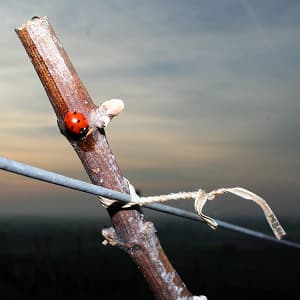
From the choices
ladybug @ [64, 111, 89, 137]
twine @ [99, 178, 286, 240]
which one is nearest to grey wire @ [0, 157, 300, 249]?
twine @ [99, 178, 286, 240]

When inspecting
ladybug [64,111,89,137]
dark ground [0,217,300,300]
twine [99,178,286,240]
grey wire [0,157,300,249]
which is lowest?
grey wire [0,157,300,249]

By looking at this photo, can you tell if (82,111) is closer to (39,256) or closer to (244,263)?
→ (244,263)

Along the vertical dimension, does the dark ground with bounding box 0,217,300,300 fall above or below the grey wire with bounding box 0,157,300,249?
above

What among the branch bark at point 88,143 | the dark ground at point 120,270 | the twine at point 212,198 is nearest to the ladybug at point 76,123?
the branch bark at point 88,143

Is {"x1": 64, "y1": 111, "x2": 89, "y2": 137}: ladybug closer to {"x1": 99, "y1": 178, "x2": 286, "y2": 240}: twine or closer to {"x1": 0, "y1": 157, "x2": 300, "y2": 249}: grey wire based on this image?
{"x1": 0, "y1": 157, "x2": 300, "y2": 249}: grey wire

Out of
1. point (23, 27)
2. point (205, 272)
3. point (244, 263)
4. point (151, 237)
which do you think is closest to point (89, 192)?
point (151, 237)

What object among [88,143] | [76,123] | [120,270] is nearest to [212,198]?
[88,143]

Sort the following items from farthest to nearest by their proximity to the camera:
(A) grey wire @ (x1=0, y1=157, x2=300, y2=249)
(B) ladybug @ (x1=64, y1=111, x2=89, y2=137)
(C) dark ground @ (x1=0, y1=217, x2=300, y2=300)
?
1. (C) dark ground @ (x1=0, y1=217, x2=300, y2=300)
2. (B) ladybug @ (x1=64, y1=111, x2=89, y2=137)
3. (A) grey wire @ (x1=0, y1=157, x2=300, y2=249)
